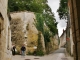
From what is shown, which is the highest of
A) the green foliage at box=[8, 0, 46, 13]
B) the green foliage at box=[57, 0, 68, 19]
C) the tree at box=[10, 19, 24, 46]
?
the green foliage at box=[8, 0, 46, 13]

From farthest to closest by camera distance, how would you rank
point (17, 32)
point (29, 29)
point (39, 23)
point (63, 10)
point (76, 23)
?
point (63, 10), point (39, 23), point (17, 32), point (29, 29), point (76, 23)

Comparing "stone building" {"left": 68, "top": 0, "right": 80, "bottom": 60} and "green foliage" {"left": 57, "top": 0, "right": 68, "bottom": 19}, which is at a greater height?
"stone building" {"left": 68, "top": 0, "right": 80, "bottom": 60}

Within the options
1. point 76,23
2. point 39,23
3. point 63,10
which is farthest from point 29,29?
point 76,23

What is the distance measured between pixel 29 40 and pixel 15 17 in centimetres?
377

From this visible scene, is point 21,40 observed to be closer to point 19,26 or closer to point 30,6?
point 19,26

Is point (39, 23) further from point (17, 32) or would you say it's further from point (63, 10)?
point (63, 10)

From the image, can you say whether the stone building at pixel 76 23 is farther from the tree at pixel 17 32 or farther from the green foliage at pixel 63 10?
the green foliage at pixel 63 10

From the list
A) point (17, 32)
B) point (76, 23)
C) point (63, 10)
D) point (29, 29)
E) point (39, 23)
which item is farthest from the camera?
point (63, 10)

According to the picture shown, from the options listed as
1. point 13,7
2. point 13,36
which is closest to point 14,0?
point 13,7

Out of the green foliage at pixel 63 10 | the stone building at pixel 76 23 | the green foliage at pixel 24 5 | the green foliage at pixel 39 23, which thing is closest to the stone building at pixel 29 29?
the green foliage at pixel 39 23

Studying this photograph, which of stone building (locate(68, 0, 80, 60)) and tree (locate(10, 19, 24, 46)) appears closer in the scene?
stone building (locate(68, 0, 80, 60))

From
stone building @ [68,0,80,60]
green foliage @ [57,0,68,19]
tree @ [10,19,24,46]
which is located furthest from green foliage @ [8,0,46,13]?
stone building @ [68,0,80,60]

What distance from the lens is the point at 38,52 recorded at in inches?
965

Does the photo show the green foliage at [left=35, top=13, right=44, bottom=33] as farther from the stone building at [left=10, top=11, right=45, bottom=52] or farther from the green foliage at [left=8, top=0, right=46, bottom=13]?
the green foliage at [left=8, top=0, right=46, bottom=13]
